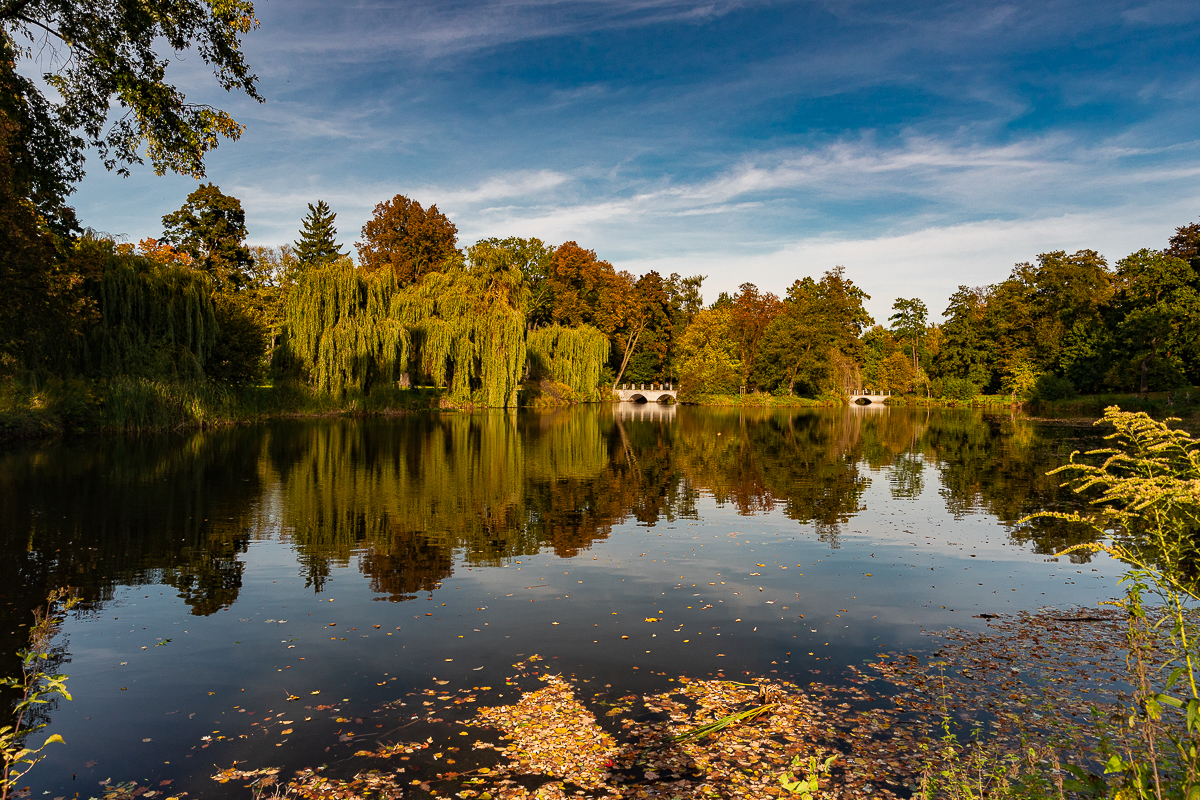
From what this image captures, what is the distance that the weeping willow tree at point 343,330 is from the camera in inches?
1574

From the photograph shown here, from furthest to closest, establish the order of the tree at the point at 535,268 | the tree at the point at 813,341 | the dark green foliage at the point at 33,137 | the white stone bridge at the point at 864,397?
the white stone bridge at the point at 864,397 < the tree at the point at 813,341 < the tree at the point at 535,268 < the dark green foliage at the point at 33,137

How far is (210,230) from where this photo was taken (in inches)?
2014

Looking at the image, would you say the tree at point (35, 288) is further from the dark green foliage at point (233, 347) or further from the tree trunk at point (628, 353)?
the tree trunk at point (628, 353)

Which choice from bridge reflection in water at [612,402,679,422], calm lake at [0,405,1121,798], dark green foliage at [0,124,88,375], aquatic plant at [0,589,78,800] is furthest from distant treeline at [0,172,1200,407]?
aquatic plant at [0,589,78,800]

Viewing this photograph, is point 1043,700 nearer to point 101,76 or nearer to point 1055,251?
point 101,76

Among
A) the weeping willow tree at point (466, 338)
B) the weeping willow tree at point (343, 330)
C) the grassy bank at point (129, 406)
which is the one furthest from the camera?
the weeping willow tree at point (466, 338)

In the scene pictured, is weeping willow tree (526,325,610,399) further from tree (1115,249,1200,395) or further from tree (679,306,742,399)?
tree (1115,249,1200,395)

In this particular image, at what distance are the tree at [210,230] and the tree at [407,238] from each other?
16891 mm

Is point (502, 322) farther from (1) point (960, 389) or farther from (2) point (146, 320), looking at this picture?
(1) point (960, 389)

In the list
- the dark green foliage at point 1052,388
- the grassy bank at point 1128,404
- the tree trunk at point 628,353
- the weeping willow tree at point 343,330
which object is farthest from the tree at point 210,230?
the dark green foliage at point 1052,388

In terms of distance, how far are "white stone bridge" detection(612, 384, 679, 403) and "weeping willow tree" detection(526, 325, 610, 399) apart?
1344cm

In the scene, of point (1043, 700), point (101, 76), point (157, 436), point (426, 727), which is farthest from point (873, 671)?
point (157, 436)

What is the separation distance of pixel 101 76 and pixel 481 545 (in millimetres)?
12681

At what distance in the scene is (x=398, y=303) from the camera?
1775 inches
